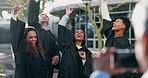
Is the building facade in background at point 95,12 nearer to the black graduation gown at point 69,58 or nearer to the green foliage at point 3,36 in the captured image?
the green foliage at point 3,36

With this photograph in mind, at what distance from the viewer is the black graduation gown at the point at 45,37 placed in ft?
13.8

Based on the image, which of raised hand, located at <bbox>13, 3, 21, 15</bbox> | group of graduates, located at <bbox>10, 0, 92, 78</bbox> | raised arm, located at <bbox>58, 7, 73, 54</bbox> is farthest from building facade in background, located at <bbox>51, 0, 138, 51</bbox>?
raised hand, located at <bbox>13, 3, 21, 15</bbox>

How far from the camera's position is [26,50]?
381cm

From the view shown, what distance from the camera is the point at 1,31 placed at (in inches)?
343

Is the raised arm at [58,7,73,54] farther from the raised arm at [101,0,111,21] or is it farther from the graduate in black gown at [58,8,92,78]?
the raised arm at [101,0,111,21]

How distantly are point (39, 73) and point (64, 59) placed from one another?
0.43 metres

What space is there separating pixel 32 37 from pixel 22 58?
0.30 metres

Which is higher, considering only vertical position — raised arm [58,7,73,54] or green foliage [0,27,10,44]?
raised arm [58,7,73,54]

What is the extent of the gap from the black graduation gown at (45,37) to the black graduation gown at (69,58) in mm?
245

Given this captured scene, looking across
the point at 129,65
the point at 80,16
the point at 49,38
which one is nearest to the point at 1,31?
the point at 49,38

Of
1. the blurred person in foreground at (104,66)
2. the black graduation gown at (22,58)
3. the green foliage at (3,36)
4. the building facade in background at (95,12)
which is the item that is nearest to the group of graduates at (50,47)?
the black graduation gown at (22,58)

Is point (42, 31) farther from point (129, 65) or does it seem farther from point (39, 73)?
point (129, 65)

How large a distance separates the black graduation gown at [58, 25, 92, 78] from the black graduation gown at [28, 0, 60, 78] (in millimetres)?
245

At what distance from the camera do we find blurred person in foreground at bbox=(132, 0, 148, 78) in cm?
111
